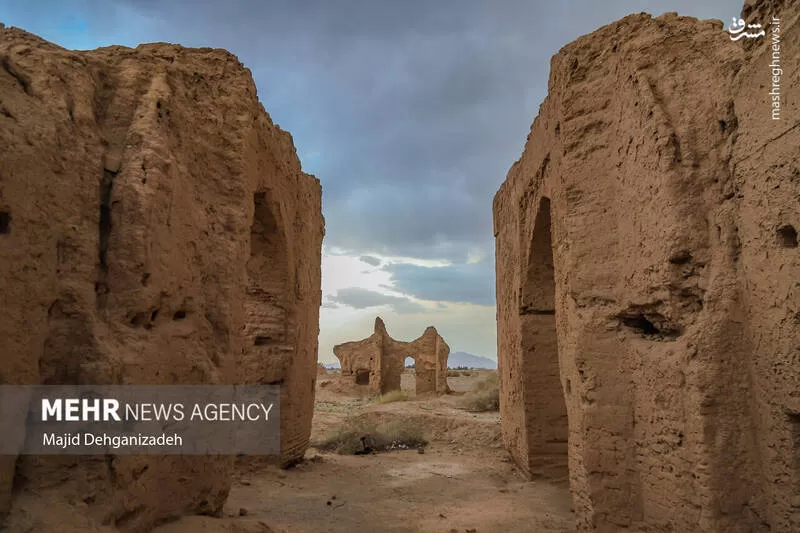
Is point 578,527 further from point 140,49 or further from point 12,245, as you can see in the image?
point 140,49

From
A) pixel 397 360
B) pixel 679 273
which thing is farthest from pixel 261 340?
pixel 397 360

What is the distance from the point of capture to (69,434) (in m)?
2.88

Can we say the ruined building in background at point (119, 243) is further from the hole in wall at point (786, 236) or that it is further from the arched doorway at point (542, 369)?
the arched doorway at point (542, 369)

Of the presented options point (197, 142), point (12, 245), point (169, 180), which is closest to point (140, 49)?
point (197, 142)

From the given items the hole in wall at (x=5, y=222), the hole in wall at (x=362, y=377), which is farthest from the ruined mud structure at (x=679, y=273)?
the hole in wall at (x=362, y=377)

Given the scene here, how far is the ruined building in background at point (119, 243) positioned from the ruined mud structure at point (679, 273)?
2.98 meters

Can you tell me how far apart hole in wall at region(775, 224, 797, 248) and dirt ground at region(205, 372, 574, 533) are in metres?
3.42

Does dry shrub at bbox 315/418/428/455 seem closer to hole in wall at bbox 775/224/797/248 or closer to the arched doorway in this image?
the arched doorway

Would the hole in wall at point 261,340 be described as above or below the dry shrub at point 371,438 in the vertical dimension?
above

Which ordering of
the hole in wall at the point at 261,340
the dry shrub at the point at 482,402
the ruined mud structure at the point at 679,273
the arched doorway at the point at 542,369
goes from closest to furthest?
the ruined mud structure at the point at 679,273 → the arched doorway at the point at 542,369 → the hole in wall at the point at 261,340 → the dry shrub at the point at 482,402

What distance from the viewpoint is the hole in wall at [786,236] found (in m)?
2.80

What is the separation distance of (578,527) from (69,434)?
3.94 metres

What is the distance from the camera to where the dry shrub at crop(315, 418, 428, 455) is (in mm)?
9508

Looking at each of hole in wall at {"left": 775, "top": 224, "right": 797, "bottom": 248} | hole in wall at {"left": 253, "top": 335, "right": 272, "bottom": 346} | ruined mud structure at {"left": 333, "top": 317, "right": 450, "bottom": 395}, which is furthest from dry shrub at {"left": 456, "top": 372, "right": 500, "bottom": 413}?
hole in wall at {"left": 775, "top": 224, "right": 797, "bottom": 248}
